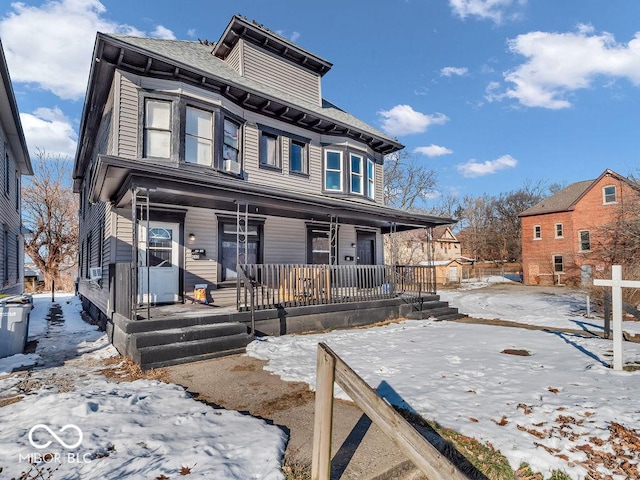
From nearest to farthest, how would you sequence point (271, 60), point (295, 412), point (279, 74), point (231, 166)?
point (295, 412) → point (231, 166) → point (271, 60) → point (279, 74)

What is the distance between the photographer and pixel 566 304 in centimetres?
1465

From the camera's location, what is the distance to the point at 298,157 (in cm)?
1199

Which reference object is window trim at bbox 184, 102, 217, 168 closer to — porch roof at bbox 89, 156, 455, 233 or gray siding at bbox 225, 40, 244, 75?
porch roof at bbox 89, 156, 455, 233

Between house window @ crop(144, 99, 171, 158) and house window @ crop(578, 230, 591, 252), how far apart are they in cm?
2950

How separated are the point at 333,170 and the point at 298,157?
4.62 ft

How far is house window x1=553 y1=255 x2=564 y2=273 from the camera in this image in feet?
89.8

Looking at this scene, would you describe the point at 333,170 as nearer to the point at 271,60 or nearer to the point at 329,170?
the point at 329,170

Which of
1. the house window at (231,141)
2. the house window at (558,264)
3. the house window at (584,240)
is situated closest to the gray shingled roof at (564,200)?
the house window at (584,240)

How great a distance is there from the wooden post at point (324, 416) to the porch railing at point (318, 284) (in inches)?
198

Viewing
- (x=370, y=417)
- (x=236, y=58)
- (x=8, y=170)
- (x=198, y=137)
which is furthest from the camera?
(x=8, y=170)

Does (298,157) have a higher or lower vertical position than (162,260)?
higher

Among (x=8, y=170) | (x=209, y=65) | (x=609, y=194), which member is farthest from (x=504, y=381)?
(x=609, y=194)

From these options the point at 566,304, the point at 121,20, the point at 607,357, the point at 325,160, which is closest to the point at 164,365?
the point at 607,357

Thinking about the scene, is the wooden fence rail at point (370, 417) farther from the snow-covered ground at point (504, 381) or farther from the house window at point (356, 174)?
the house window at point (356, 174)
